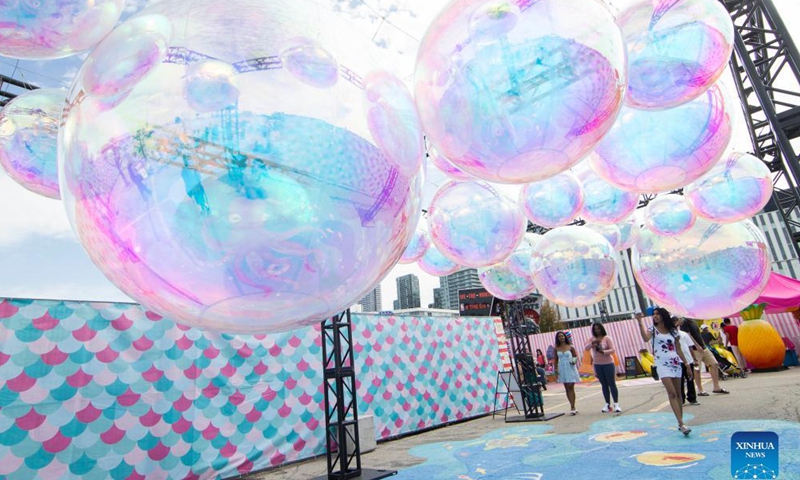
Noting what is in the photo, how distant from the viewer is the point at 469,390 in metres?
8.70

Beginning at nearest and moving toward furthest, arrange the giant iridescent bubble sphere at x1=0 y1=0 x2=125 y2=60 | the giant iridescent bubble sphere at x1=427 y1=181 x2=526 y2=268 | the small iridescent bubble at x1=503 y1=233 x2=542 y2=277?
the giant iridescent bubble sphere at x1=0 y1=0 x2=125 y2=60 → the giant iridescent bubble sphere at x1=427 y1=181 x2=526 y2=268 → the small iridescent bubble at x1=503 y1=233 x2=542 y2=277

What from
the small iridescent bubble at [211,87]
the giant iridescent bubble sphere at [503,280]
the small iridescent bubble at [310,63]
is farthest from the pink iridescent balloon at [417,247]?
the small iridescent bubble at [211,87]

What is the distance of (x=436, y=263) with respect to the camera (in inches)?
178

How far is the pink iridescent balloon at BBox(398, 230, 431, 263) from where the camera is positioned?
4.06 metres

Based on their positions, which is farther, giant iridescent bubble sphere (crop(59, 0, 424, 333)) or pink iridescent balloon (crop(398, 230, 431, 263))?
pink iridescent balloon (crop(398, 230, 431, 263))

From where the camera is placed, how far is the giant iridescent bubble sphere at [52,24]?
162 cm

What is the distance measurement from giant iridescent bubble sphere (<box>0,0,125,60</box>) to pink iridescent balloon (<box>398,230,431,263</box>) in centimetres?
280

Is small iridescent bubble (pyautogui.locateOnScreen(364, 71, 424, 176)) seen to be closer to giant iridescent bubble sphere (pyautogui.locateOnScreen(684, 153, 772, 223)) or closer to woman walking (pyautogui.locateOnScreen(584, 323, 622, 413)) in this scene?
giant iridescent bubble sphere (pyautogui.locateOnScreen(684, 153, 772, 223))

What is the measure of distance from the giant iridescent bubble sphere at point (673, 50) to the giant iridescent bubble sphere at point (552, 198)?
1236mm

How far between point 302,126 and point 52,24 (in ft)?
4.78

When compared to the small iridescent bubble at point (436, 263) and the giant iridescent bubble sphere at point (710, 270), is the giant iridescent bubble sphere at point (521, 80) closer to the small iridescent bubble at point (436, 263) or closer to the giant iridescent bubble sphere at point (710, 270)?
the giant iridescent bubble sphere at point (710, 270)

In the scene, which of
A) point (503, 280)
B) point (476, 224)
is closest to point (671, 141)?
point (476, 224)

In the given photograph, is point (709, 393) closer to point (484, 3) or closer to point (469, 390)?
point (469, 390)

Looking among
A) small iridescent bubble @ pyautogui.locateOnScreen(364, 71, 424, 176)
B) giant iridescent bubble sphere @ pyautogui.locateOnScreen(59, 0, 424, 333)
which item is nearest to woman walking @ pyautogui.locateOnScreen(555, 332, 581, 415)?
small iridescent bubble @ pyautogui.locateOnScreen(364, 71, 424, 176)
